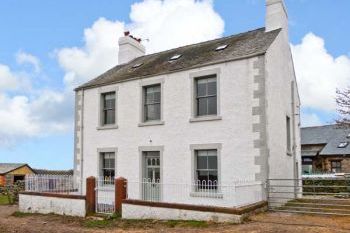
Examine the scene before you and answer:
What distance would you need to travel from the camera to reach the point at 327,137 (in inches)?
1704

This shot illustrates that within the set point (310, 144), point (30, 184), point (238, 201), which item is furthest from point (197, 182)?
point (310, 144)

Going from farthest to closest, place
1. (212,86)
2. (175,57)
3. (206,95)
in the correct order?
(175,57)
(206,95)
(212,86)

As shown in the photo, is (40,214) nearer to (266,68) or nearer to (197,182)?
(197,182)

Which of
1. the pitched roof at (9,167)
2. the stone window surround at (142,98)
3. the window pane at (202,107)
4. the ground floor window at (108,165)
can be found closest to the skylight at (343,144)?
the window pane at (202,107)

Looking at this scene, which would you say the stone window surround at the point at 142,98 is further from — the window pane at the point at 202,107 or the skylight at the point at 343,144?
the skylight at the point at 343,144

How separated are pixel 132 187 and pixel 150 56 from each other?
8731 millimetres

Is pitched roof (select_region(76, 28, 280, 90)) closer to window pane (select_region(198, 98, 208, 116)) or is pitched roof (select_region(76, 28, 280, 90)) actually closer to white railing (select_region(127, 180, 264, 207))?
window pane (select_region(198, 98, 208, 116))

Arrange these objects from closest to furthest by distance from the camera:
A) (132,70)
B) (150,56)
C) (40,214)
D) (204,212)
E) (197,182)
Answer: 1. (204,212)
2. (197,182)
3. (40,214)
4. (132,70)
5. (150,56)

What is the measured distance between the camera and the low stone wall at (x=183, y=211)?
43.3 feet

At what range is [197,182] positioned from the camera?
17500 mm

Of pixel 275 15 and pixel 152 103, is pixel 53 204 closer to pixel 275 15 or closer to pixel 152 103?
pixel 152 103

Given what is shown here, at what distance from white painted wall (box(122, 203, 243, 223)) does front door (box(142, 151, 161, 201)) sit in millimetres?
3022

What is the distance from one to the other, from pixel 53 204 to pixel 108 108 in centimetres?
566

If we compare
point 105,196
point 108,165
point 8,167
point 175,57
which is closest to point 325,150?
point 175,57
